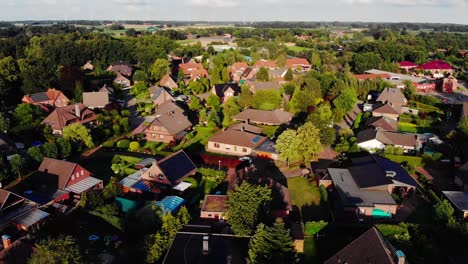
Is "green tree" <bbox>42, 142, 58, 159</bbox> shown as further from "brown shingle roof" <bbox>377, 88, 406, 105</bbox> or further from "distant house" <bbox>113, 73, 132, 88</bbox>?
"brown shingle roof" <bbox>377, 88, 406, 105</bbox>

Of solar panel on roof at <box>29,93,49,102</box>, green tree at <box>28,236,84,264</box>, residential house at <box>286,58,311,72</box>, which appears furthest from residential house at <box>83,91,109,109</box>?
residential house at <box>286,58,311,72</box>

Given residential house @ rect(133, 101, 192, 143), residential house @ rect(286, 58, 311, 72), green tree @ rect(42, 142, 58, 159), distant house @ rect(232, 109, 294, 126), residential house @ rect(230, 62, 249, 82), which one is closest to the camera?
Result: green tree @ rect(42, 142, 58, 159)

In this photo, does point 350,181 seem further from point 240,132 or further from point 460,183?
point 240,132

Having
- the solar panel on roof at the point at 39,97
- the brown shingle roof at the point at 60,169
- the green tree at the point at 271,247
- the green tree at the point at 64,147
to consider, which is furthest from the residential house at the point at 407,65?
the brown shingle roof at the point at 60,169

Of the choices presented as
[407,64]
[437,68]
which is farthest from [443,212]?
[407,64]

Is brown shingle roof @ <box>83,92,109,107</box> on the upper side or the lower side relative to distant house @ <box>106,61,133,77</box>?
lower

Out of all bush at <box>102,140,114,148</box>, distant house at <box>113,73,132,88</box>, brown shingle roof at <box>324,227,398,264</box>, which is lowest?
bush at <box>102,140,114,148</box>

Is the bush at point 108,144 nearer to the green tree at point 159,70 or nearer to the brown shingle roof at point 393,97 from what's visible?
the green tree at point 159,70
